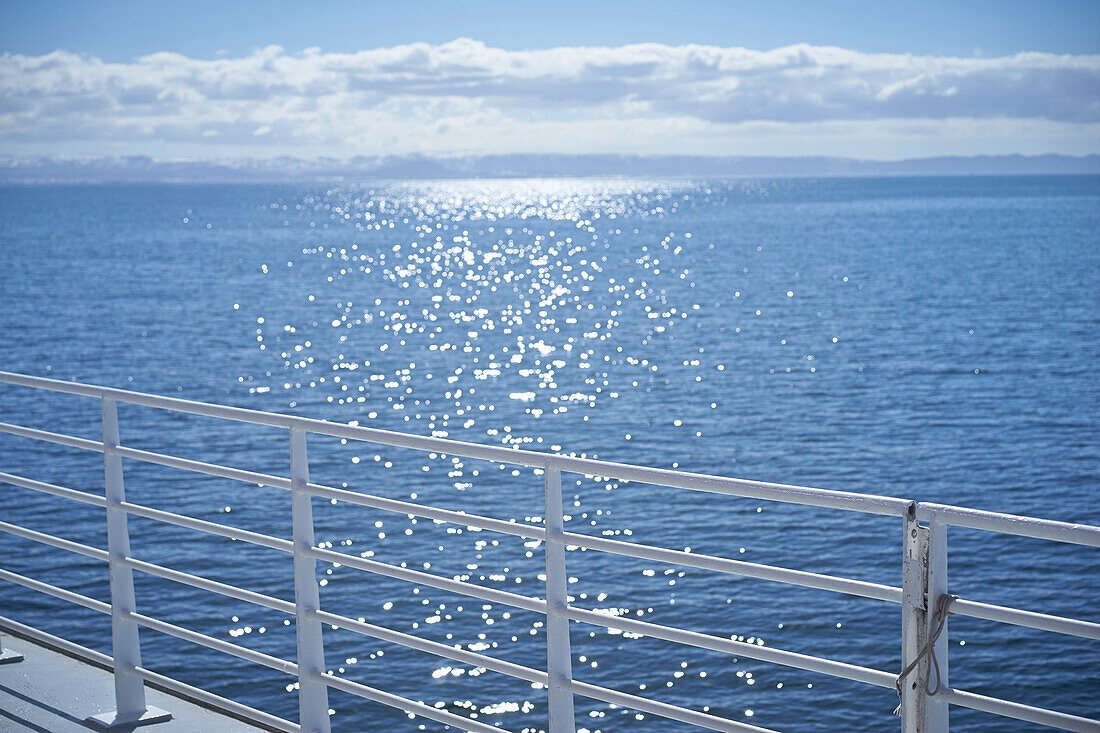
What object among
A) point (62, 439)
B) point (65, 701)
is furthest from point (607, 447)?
point (62, 439)

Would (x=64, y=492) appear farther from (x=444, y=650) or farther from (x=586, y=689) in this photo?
(x=586, y=689)

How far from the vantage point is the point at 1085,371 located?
32906 millimetres

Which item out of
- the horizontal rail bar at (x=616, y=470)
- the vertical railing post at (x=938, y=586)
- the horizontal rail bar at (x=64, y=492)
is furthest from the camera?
the horizontal rail bar at (x=64, y=492)

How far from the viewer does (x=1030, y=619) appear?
7.36ft

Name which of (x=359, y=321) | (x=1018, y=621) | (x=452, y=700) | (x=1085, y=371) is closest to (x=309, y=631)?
(x=1018, y=621)

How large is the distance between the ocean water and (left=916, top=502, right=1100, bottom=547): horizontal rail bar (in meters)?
10.5

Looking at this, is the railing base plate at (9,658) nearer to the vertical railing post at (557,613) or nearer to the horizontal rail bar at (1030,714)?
the vertical railing post at (557,613)

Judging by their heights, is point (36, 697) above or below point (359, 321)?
above

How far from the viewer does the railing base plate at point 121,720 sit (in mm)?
4332

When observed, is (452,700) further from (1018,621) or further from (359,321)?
(359,321)

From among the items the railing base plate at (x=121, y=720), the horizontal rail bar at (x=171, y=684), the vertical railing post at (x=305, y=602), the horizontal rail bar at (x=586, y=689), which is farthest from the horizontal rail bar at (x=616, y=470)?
the railing base plate at (x=121, y=720)

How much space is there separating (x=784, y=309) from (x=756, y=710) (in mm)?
39338

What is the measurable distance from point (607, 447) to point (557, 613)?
21370mm

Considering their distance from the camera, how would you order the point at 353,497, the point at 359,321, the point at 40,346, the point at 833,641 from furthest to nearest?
the point at 359,321
the point at 40,346
the point at 833,641
the point at 353,497
